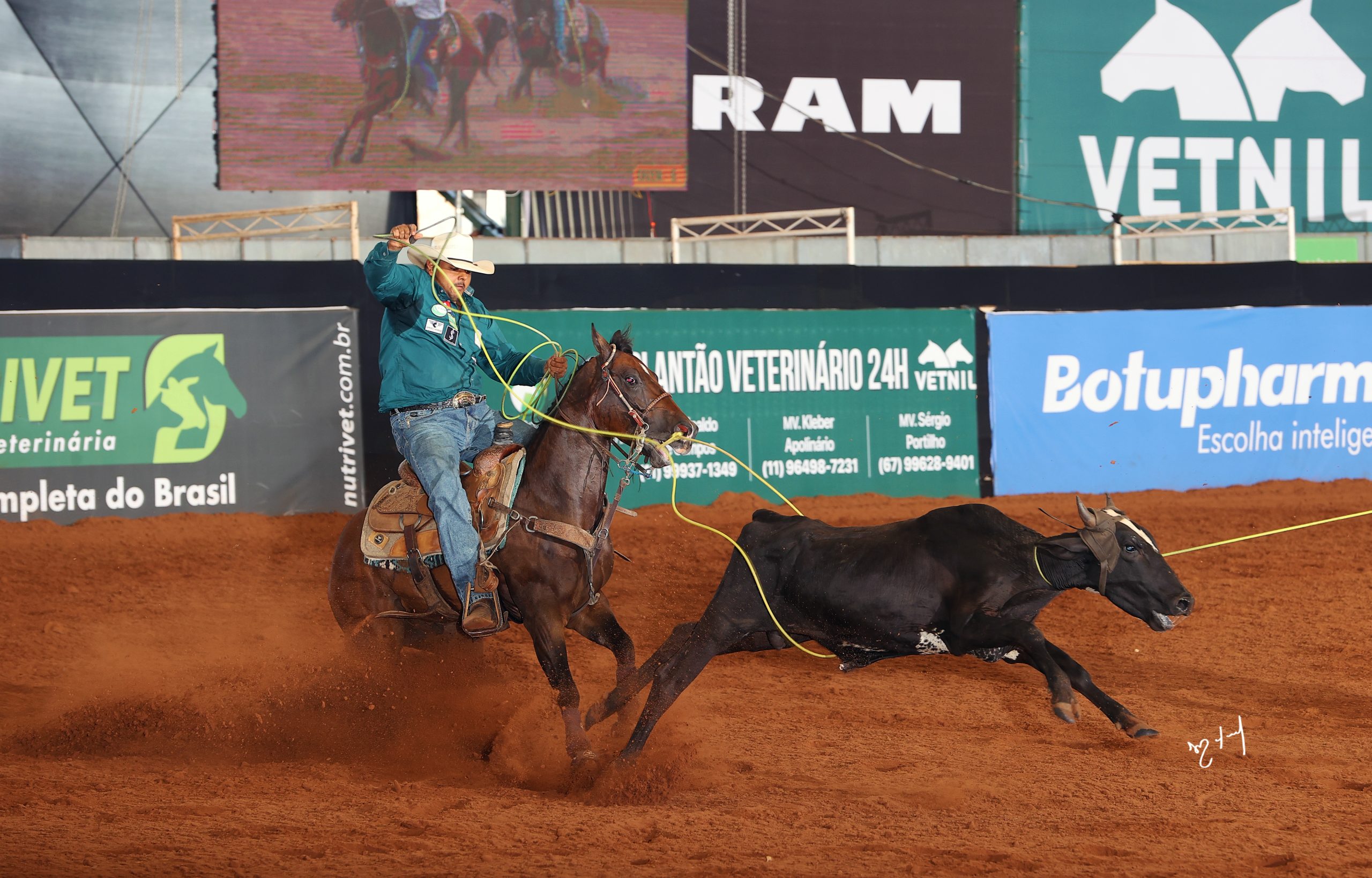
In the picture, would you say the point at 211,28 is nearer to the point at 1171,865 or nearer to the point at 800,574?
the point at 800,574

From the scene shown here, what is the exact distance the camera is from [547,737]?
6520 mm

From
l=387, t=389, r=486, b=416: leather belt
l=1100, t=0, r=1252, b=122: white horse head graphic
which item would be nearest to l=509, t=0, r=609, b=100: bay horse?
l=1100, t=0, r=1252, b=122: white horse head graphic

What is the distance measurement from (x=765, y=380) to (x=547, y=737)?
7.41 meters

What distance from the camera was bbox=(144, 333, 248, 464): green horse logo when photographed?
38.3 ft

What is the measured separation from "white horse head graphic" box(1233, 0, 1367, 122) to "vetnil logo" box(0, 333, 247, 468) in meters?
20.9

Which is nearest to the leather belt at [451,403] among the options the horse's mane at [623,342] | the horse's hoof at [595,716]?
the horse's mane at [623,342]

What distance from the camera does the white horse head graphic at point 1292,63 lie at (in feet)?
78.1

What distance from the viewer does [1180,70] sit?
23.5 metres

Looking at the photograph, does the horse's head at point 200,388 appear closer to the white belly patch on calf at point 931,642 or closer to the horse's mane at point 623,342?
the horse's mane at point 623,342

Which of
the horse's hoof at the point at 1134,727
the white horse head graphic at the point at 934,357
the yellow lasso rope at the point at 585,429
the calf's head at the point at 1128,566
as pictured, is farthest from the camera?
the white horse head graphic at the point at 934,357

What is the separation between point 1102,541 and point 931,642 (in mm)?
961

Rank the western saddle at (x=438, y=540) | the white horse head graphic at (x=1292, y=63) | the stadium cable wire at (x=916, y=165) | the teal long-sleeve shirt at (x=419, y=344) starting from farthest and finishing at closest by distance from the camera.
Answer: the white horse head graphic at (x=1292, y=63) → the stadium cable wire at (x=916, y=165) → the teal long-sleeve shirt at (x=419, y=344) → the western saddle at (x=438, y=540)

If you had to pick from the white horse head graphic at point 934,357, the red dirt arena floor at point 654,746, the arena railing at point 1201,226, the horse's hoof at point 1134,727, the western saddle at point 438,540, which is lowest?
the red dirt arena floor at point 654,746

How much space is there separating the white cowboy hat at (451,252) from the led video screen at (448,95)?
43.7 feet
